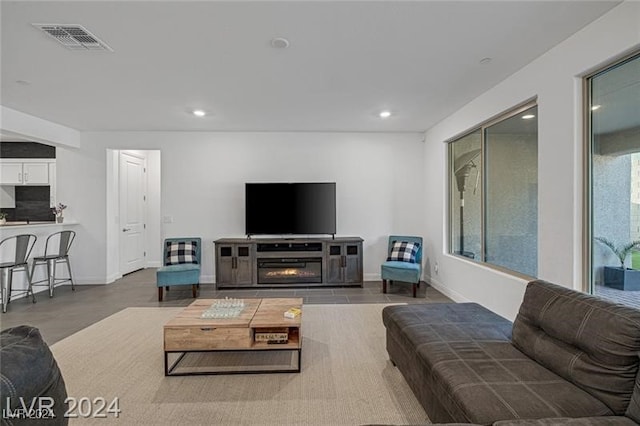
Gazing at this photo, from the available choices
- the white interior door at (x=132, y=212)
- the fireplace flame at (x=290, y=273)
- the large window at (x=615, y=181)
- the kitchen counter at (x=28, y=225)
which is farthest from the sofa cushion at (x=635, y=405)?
the white interior door at (x=132, y=212)

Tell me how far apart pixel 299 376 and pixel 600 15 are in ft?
11.2

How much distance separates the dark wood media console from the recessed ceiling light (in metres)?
3.32

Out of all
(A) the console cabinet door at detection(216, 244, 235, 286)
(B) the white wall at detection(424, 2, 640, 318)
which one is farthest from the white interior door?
(B) the white wall at detection(424, 2, 640, 318)

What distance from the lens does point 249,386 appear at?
2490mm

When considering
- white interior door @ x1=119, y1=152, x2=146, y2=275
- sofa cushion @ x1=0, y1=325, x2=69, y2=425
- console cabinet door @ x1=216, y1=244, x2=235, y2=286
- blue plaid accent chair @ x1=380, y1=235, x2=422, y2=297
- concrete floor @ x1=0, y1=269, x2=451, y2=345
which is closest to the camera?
sofa cushion @ x1=0, y1=325, x2=69, y2=425

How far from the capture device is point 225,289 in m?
5.45

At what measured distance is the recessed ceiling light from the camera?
264 cm

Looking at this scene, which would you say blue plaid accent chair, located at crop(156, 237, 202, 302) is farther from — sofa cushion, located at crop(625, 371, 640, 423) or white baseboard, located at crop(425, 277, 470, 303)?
sofa cushion, located at crop(625, 371, 640, 423)

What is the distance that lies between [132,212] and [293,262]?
379 centimetres

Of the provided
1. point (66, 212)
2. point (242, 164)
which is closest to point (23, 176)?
point (66, 212)

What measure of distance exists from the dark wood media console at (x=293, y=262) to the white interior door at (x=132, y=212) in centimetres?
244

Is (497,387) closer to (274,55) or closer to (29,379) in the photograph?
(29,379)

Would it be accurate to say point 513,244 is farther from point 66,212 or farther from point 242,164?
point 66,212

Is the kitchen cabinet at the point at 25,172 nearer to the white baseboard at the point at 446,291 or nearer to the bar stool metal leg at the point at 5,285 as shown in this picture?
the bar stool metal leg at the point at 5,285
